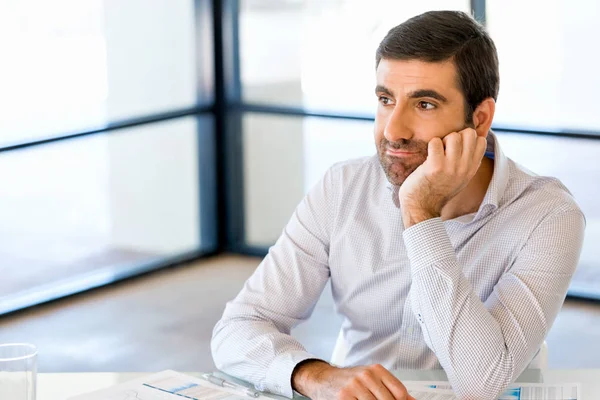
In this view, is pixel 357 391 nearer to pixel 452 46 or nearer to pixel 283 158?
pixel 452 46

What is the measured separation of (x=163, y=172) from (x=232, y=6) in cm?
101

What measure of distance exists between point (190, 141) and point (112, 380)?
13.5 feet

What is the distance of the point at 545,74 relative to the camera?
4875 mm

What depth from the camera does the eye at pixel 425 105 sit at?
2076 mm

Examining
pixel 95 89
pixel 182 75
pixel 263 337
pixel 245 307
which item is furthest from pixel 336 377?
pixel 182 75

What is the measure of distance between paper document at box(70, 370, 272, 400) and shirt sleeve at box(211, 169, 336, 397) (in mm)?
95

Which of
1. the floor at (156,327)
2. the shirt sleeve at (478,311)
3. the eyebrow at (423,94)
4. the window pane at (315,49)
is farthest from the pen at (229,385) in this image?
the window pane at (315,49)

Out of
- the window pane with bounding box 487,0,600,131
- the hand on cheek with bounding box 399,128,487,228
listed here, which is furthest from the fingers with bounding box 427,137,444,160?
the window pane with bounding box 487,0,600,131

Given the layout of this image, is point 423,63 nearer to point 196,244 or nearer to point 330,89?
point 330,89

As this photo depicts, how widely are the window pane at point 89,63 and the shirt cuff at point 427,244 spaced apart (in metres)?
3.31

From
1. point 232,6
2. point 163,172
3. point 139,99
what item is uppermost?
point 232,6

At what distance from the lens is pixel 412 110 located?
81.6 inches

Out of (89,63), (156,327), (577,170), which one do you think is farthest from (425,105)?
(89,63)

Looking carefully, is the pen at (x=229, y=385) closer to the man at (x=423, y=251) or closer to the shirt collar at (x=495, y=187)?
the man at (x=423, y=251)
